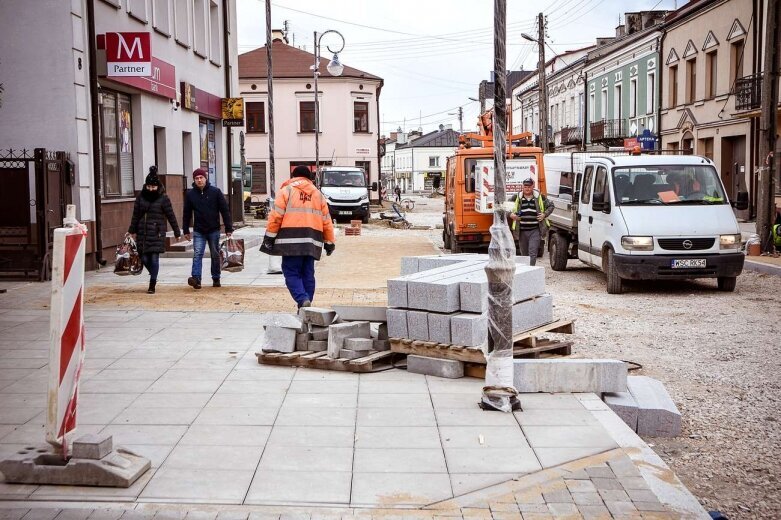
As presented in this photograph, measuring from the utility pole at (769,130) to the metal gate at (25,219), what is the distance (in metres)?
14.8

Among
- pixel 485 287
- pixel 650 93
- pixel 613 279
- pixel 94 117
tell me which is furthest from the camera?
pixel 650 93

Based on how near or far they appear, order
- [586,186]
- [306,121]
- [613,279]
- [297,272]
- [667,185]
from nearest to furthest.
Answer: [297,272] → [613,279] → [667,185] → [586,186] → [306,121]

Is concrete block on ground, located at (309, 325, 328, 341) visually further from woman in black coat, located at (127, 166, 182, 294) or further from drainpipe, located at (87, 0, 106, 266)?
drainpipe, located at (87, 0, 106, 266)

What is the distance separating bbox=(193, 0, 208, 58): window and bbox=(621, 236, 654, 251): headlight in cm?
1452

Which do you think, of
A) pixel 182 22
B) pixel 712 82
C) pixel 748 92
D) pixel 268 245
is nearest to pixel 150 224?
pixel 268 245

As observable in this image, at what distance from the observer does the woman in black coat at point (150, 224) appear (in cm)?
1288

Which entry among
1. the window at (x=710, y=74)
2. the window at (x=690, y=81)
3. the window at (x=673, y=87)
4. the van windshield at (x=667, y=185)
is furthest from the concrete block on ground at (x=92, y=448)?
the window at (x=673, y=87)

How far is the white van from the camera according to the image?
524 inches

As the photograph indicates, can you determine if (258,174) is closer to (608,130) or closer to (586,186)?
(608,130)

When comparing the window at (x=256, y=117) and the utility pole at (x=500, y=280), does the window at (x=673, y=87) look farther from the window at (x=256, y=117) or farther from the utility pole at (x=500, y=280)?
the utility pole at (x=500, y=280)

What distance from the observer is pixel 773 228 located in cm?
1948

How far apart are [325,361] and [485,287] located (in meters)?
1.52

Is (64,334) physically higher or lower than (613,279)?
higher

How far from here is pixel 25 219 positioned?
14.6m
